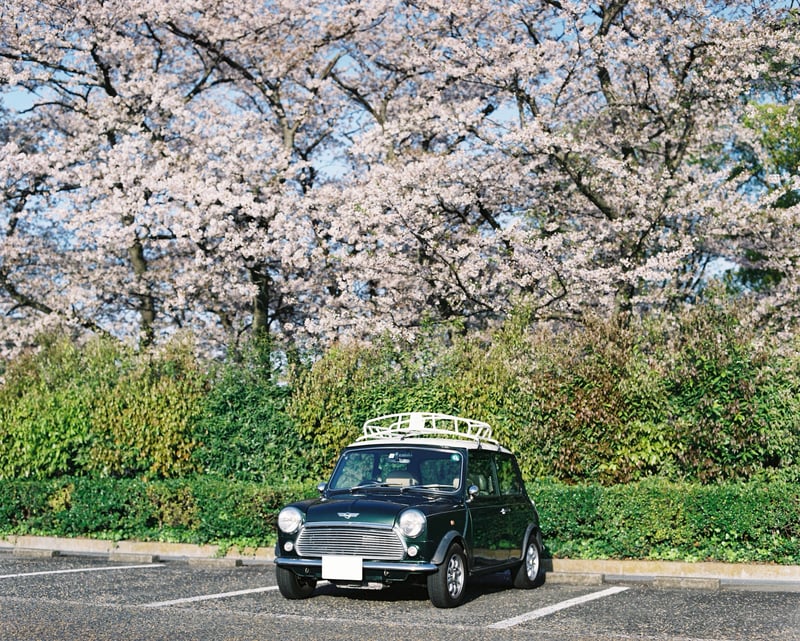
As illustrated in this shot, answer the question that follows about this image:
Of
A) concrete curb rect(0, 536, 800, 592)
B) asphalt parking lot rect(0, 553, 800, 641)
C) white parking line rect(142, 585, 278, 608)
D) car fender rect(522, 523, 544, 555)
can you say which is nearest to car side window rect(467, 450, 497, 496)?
car fender rect(522, 523, 544, 555)

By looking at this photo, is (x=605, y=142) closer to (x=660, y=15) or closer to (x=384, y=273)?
(x=660, y=15)

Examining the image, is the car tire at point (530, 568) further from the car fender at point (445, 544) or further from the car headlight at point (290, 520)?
the car headlight at point (290, 520)

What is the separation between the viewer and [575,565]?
1297cm

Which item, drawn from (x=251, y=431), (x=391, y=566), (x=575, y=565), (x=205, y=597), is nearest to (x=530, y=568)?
(x=575, y=565)

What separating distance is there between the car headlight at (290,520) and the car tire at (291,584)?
1.25 ft

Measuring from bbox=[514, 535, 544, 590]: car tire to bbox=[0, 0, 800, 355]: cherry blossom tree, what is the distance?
680 cm

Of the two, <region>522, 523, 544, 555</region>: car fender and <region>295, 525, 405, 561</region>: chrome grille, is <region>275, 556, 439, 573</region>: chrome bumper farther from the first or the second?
<region>522, 523, 544, 555</region>: car fender

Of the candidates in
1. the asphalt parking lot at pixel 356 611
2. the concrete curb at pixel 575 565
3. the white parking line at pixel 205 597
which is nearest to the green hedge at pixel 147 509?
the concrete curb at pixel 575 565

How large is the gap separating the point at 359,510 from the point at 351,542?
301mm

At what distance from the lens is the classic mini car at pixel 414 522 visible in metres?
9.23

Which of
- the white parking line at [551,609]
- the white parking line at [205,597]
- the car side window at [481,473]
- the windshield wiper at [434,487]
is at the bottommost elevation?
the white parking line at [551,609]

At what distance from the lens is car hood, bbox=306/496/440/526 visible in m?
9.35

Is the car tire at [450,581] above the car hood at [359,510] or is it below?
below

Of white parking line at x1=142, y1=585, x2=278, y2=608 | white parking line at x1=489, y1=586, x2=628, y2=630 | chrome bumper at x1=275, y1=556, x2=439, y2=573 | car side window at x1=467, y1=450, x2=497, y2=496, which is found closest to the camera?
white parking line at x1=489, y1=586, x2=628, y2=630
